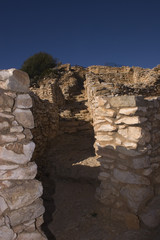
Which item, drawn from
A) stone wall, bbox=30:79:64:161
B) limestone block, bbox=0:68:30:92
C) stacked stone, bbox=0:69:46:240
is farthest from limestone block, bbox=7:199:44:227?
stone wall, bbox=30:79:64:161

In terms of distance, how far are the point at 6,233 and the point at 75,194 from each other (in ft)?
9.71

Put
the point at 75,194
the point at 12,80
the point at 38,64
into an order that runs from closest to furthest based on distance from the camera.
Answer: the point at 12,80 < the point at 75,194 < the point at 38,64

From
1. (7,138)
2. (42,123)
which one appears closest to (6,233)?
(7,138)

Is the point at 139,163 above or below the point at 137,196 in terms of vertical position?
above

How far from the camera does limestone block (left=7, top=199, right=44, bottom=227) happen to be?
168cm

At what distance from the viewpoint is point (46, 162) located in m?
6.20

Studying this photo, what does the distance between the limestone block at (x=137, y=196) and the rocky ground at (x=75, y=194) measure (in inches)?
15.4

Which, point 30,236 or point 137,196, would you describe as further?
point 137,196

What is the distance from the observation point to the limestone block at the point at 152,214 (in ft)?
8.86

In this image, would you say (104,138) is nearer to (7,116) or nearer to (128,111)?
(128,111)

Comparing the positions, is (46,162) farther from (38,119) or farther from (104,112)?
(104,112)

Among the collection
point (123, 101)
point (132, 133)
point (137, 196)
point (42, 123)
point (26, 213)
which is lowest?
point (137, 196)

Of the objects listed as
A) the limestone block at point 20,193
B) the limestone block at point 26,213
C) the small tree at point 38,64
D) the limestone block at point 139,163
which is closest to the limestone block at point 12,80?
the limestone block at point 20,193

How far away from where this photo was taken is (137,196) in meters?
2.83
